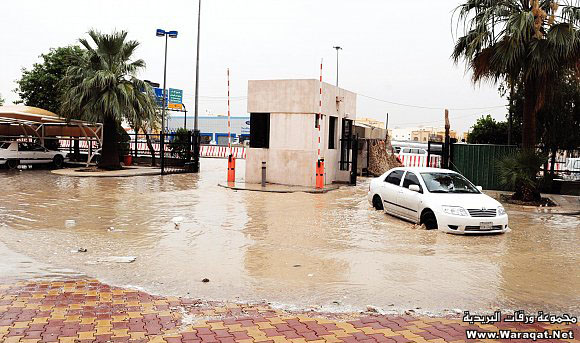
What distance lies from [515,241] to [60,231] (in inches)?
353

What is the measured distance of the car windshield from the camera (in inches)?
469

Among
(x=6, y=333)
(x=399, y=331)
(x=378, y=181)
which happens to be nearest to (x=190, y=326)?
(x=6, y=333)

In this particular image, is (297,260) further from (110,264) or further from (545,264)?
(545,264)

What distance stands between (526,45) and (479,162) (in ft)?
19.7

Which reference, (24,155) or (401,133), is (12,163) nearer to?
(24,155)

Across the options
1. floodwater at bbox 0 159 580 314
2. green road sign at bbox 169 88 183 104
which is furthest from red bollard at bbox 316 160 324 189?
green road sign at bbox 169 88 183 104

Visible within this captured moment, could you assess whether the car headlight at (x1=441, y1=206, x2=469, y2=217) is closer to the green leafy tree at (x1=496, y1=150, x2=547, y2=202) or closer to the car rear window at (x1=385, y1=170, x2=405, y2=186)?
the car rear window at (x1=385, y1=170, x2=405, y2=186)

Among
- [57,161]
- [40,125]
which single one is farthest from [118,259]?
[40,125]

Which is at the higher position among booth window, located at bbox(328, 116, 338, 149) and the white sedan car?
booth window, located at bbox(328, 116, 338, 149)

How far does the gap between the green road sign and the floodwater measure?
38.2 m

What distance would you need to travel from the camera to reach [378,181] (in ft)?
Answer: 46.4

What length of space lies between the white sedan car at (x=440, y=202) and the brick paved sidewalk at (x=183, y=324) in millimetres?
5243

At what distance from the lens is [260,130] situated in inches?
849

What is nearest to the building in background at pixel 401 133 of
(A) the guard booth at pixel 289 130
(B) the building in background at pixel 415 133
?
(B) the building in background at pixel 415 133
